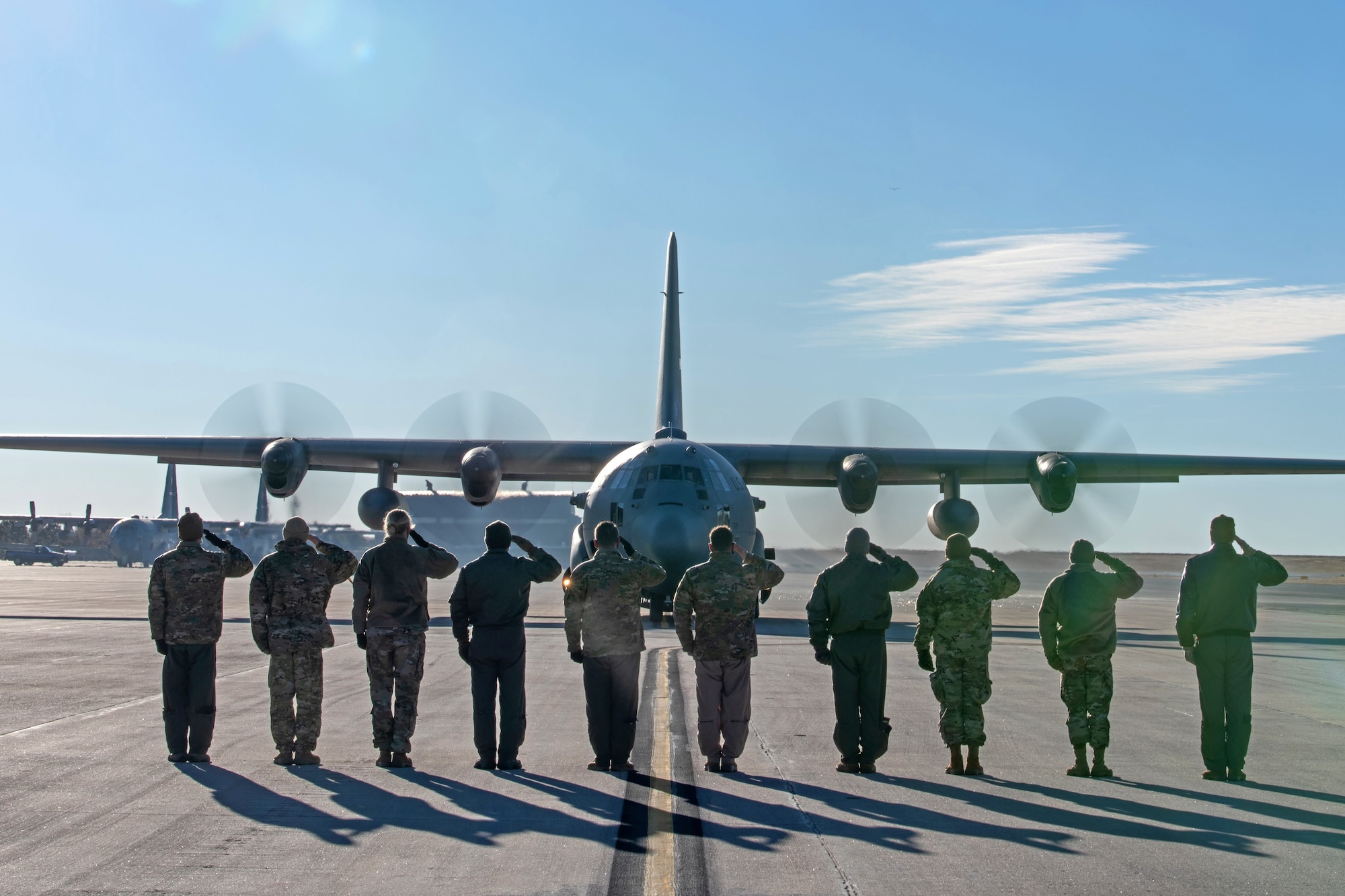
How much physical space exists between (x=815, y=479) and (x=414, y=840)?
90.4ft

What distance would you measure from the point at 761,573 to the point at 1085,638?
2619 millimetres

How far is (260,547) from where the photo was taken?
101812 mm

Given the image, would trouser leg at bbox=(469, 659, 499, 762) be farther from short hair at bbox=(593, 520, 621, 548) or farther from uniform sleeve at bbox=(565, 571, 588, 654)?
short hair at bbox=(593, 520, 621, 548)

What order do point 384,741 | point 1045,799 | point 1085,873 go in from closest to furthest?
point 1085,873 → point 1045,799 → point 384,741

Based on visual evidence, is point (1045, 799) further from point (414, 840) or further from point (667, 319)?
point (667, 319)

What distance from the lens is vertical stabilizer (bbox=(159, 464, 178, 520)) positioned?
115 metres

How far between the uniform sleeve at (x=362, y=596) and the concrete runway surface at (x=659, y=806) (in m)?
1.09

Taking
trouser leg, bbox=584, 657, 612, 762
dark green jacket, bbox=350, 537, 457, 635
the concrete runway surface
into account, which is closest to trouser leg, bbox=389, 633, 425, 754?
dark green jacket, bbox=350, 537, 457, 635

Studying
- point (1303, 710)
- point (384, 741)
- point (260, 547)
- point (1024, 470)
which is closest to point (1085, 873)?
point (384, 741)

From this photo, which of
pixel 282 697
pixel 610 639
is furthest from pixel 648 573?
pixel 282 697

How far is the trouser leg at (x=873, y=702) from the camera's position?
9.24 meters

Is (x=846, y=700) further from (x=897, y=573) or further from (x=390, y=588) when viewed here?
(x=390, y=588)

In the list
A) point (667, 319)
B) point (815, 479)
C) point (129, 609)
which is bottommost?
point (129, 609)

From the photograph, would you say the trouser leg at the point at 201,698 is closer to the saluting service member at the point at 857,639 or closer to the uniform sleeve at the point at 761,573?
the uniform sleeve at the point at 761,573
